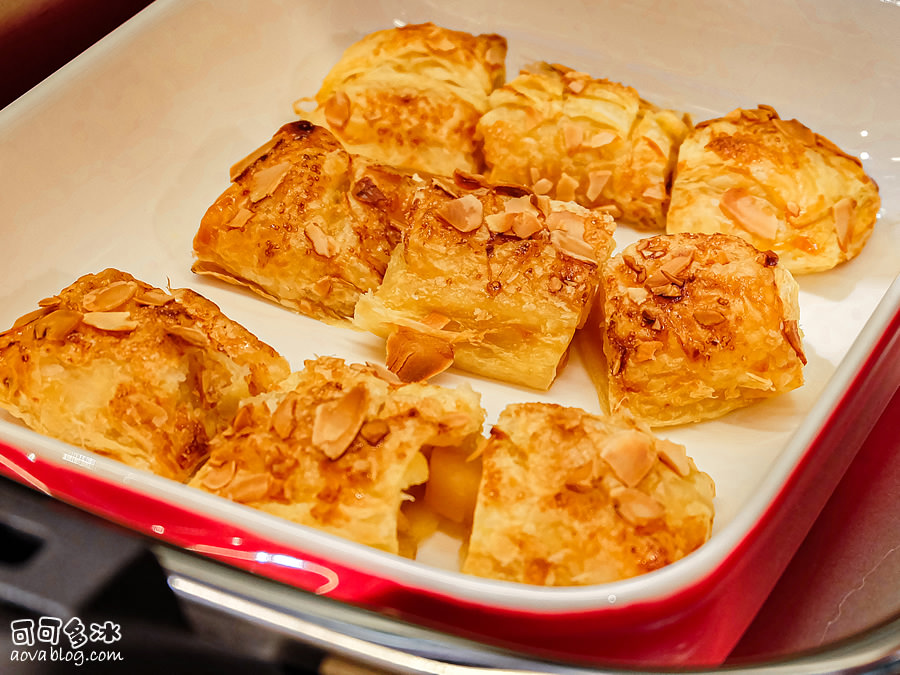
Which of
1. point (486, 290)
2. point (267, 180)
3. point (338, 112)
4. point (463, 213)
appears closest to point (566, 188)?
point (463, 213)

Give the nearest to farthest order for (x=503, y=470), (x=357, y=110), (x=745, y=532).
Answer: (x=745, y=532), (x=503, y=470), (x=357, y=110)

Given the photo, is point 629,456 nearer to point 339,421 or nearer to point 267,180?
point 339,421

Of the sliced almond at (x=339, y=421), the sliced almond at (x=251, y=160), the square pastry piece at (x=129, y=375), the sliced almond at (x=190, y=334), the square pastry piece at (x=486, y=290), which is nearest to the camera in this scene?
the sliced almond at (x=339, y=421)

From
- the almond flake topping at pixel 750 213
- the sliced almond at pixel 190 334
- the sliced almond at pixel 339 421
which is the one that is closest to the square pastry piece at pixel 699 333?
the almond flake topping at pixel 750 213

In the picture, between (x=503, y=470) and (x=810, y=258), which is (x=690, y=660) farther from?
(x=810, y=258)

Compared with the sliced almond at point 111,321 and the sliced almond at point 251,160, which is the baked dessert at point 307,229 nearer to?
the sliced almond at point 251,160

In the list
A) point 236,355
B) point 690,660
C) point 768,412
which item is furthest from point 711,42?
point 690,660
